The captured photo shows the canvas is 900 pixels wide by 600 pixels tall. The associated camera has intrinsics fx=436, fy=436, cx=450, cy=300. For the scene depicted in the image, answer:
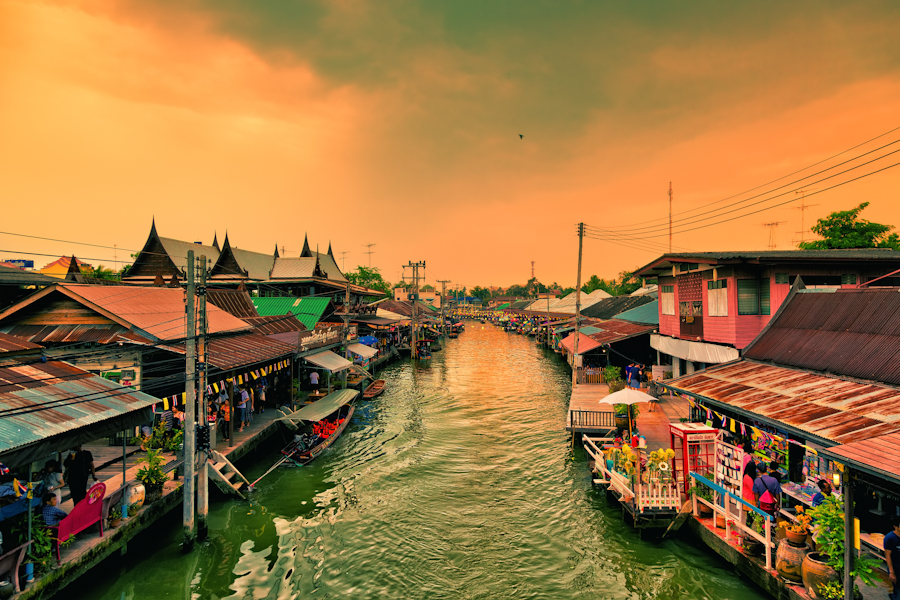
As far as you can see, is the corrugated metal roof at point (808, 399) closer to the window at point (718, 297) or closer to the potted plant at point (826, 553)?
the potted plant at point (826, 553)

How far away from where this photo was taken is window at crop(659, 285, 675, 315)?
84.4 ft

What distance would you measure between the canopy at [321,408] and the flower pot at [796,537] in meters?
17.1

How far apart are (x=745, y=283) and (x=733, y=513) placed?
39.5 ft

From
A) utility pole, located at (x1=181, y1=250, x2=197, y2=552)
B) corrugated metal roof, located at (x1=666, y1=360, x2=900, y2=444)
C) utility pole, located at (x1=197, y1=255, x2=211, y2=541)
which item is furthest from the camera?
utility pole, located at (x1=197, y1=255, x2=211, y2=541)

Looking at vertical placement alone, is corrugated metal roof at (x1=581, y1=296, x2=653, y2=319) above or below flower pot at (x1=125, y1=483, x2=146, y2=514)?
above

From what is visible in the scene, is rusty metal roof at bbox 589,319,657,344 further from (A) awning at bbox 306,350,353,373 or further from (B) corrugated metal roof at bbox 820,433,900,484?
(B) corrugated metal roof at bbox 820,433,900,484

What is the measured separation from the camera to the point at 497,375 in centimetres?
4247

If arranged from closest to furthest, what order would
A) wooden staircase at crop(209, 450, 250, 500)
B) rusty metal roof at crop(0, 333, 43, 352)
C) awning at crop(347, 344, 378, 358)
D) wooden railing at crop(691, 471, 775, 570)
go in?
1. wooden railing at crop(691, 471, 775, 570)
2. rusty metal roof at crop(0, 333, 43, 352)
3. wooden staircase at crop(209, 450, 250, 500)
4. awning at crop(347, 344, 378, 358)

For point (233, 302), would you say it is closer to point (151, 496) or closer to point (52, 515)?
point (151, 496)


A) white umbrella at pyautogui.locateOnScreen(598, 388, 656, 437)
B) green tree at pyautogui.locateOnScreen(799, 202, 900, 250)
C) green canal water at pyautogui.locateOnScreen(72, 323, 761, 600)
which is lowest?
green canal water at pyautogui.locateOnScreen(72, 323, 761, 600)

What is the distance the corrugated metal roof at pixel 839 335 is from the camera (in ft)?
34.5

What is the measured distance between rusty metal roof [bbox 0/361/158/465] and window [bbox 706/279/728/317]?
22775mm

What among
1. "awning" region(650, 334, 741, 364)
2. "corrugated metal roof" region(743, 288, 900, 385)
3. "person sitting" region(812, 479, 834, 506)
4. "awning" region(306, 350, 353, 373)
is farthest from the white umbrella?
"awning" region(306, 350, 353, 373)

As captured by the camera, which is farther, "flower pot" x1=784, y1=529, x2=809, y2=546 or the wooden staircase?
the wooden staircase
